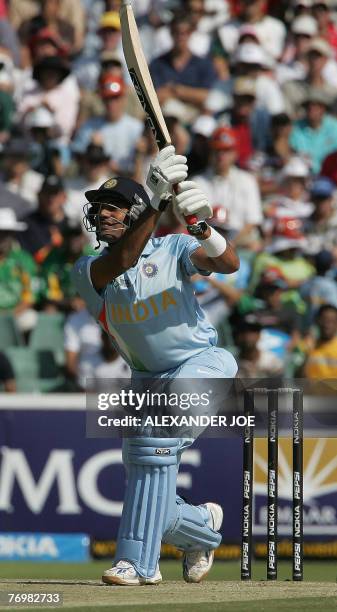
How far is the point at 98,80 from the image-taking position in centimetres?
1266

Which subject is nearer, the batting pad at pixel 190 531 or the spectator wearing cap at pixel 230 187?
the batting pad at pixel 190 531

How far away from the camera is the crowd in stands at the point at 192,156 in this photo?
33.7 feet

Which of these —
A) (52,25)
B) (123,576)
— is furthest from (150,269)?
(52,25)

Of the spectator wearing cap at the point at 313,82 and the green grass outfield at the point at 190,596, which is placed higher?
the spectator wearing cap at the point at 313,82

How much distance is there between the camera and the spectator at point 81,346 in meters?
10.2

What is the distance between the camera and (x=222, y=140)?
11453 mm

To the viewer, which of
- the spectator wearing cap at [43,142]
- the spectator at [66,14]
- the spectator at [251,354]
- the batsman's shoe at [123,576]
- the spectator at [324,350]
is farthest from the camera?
the spectator at [66,14]

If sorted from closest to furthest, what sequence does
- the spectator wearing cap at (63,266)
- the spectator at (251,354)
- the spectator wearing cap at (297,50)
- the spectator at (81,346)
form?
the spectator at (251,354) → the spectator at (81,346) → the spectator wearing cap at (63,266) → the spectator wearing cap at (297,50)

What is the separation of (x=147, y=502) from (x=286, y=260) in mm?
5253

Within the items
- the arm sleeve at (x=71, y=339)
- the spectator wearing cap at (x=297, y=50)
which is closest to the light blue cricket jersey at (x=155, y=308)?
the arm sleeve at (x=71, y=339)

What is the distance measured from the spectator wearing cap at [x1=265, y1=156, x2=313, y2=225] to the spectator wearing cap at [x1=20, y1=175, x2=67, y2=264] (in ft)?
6.19

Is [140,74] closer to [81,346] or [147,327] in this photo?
[147,327]

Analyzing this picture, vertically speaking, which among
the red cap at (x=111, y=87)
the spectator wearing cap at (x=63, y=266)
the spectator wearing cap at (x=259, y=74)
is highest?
the spectator wearing cap at (x=259, y=74)

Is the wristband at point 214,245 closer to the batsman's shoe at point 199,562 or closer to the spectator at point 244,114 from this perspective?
the batsman's shoe at point 199,562
